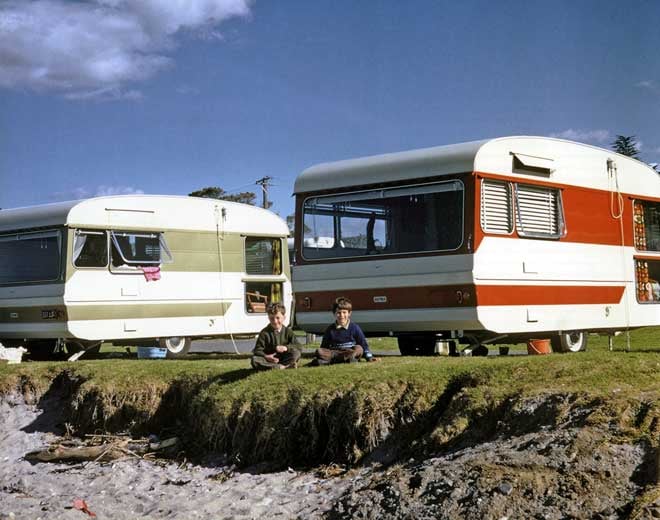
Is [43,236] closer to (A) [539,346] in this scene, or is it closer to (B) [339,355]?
(B) [339,355]

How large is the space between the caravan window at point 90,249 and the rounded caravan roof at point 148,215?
0.17 metres

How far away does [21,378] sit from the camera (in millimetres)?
13211

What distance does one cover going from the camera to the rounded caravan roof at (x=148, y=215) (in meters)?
15.3

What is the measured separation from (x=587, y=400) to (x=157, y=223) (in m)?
10.9

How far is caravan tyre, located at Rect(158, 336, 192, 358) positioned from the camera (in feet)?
54.6

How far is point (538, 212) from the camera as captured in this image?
12.5m

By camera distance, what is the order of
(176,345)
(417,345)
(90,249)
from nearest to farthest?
1. (417,345)
2. (90,249)
3. (176,345)

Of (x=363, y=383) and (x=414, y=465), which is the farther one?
(x=363, y=383)

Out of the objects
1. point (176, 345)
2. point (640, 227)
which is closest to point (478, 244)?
point (640, 227)

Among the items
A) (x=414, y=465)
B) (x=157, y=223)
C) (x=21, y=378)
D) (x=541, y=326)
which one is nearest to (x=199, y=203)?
(x=157, y=223)

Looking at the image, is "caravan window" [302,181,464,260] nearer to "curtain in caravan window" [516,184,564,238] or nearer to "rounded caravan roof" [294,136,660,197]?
"rounded caravan roof" [294,136,660,197]

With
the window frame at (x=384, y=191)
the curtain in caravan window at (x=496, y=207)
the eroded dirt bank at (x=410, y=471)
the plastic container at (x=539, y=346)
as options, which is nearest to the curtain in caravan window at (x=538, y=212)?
the curtain in caravan window at (x=496, y=207)

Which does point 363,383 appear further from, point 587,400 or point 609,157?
point 609,157

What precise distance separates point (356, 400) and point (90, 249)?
8.00 metres
